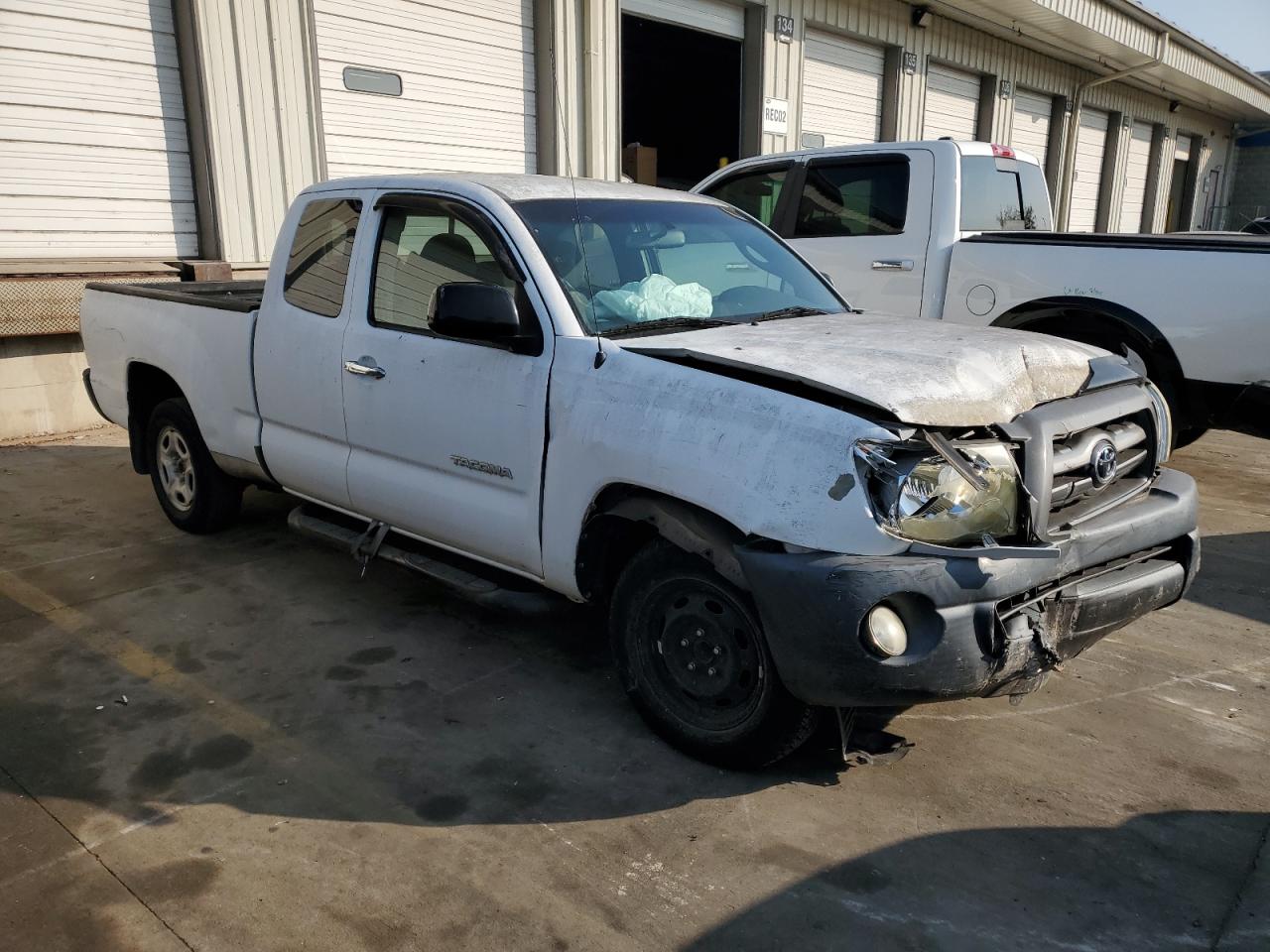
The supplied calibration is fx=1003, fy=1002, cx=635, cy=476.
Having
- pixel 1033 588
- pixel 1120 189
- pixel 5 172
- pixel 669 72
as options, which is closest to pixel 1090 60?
pixel 1120 189

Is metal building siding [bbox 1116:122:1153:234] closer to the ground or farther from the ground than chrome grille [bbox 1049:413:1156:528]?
farther from the ground

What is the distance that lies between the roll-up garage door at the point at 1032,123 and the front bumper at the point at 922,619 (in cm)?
1877

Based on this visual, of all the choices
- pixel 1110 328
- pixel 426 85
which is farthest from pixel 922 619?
pixel 426 85

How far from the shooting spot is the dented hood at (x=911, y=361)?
296 cm

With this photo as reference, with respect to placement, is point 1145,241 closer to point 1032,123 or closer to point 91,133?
point 91,133

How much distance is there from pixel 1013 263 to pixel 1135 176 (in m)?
22.6

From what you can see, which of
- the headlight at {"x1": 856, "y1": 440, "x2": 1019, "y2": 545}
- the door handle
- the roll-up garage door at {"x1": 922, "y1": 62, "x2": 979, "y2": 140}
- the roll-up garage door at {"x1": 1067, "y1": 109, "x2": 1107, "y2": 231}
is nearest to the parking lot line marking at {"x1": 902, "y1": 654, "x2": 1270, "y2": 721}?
the headlight at {"x1": 856, "y1": 440, "x2": 1019, "y2": 545}

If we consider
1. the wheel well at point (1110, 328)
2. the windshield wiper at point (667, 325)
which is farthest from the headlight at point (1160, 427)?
the wheel well at point (1110, 328)

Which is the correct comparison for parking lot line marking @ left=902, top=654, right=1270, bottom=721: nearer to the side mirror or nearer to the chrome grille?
the chrome grille

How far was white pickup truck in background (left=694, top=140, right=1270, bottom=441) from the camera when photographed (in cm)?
567

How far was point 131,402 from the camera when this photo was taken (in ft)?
19.4

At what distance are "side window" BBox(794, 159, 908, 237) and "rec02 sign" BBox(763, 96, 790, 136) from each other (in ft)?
23.0

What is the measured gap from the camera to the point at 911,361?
10.6ft

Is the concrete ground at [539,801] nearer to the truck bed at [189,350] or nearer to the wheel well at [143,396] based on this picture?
the truck bed at [189,350]
